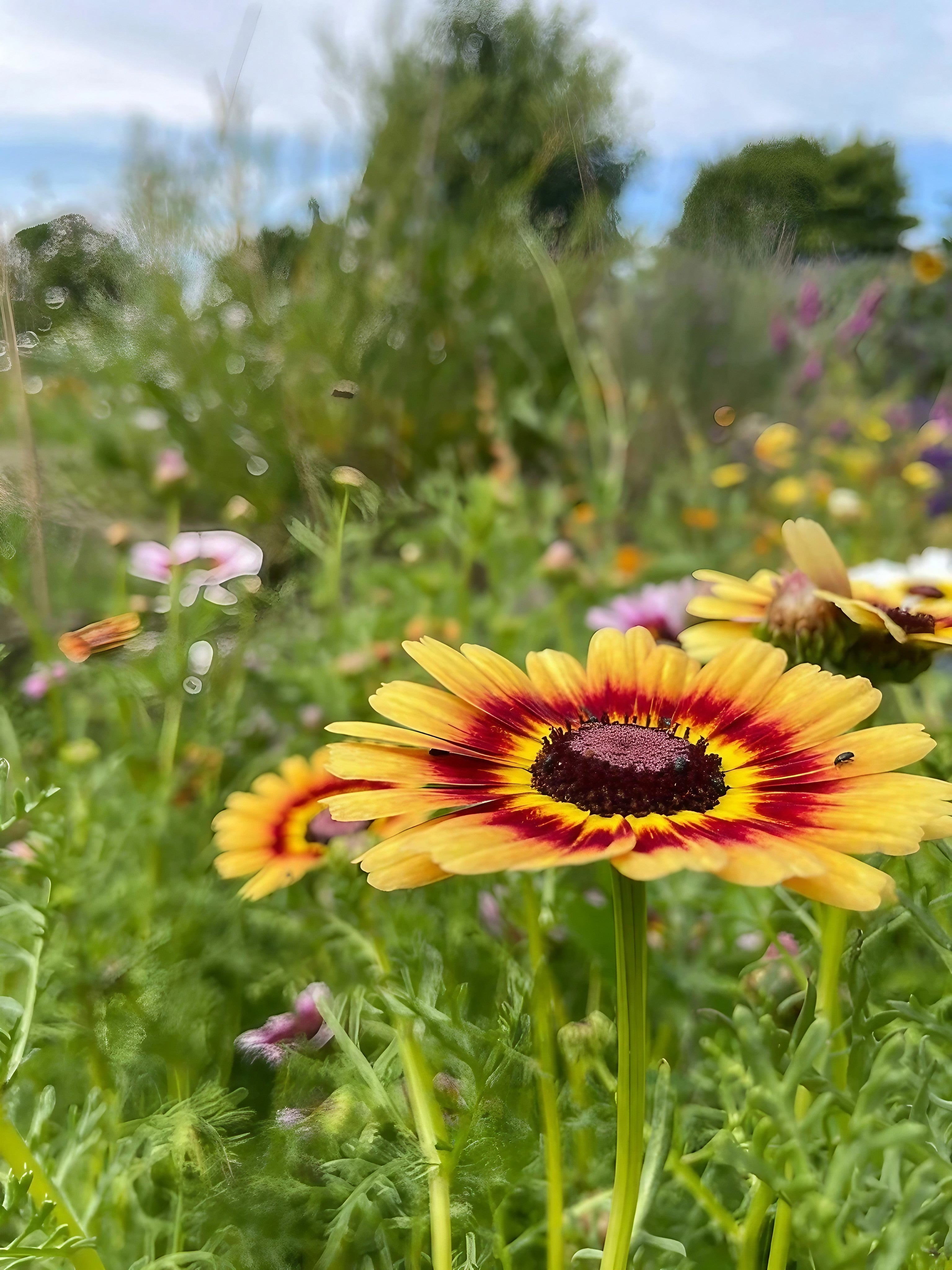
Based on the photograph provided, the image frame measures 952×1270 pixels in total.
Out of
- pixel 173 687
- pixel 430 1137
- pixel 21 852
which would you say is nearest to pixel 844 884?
pixel 430 1137

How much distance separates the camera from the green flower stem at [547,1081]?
1.09 feet

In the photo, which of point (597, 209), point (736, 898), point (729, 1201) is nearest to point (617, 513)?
point (597, 209)

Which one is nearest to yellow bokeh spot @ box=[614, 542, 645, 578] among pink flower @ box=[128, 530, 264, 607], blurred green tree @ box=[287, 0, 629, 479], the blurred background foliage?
the blurred background foliage

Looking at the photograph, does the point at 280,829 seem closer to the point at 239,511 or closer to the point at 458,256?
the point at 239,511

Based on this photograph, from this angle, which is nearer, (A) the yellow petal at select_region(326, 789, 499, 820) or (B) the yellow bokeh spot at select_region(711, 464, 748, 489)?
(A) the yellow petal at select_region(326, 789, 499, 820)

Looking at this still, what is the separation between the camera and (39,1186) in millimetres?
290

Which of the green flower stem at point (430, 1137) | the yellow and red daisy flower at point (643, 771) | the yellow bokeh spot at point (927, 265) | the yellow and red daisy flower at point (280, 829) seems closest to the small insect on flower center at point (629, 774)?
the yellow and red daisy flower at point (643, 771)

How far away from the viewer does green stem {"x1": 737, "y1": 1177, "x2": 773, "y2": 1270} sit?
29cm

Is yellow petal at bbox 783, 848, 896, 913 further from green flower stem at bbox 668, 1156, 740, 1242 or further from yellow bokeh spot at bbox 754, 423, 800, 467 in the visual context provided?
yellow bokeh spot at bbox 754, 423, 800, 467

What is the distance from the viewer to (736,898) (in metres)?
0.62

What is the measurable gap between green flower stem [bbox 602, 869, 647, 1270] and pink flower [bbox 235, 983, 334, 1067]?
0.74 feet

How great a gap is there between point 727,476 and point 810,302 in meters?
0.42

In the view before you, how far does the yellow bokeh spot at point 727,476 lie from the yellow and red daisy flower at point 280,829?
1.35 meters

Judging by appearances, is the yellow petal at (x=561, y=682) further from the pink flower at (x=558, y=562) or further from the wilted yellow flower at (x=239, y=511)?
the pink flower at (x=558, y=562)
